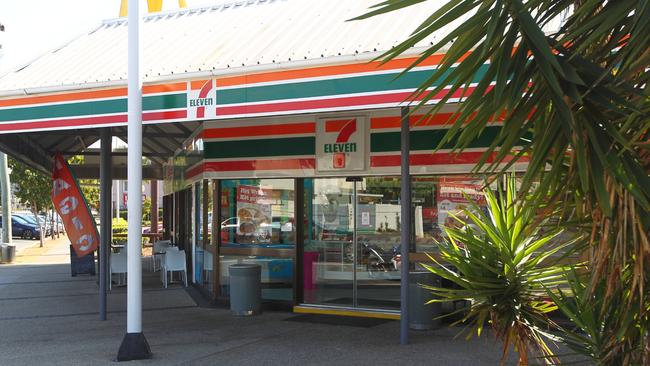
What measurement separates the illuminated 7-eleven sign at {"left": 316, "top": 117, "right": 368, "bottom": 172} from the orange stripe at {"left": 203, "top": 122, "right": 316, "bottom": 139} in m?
0.26

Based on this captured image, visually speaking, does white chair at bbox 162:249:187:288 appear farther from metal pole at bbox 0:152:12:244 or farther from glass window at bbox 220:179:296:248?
metal pole at bbox 0:152:12:244

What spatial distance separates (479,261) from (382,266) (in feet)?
23.1

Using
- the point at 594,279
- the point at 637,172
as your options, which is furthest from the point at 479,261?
the point at 637,172

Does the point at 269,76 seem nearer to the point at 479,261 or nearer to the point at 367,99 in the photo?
the point at 367,99

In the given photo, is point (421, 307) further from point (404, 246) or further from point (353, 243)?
point (353, 243)

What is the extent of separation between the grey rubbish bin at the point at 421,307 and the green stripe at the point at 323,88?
3.23m

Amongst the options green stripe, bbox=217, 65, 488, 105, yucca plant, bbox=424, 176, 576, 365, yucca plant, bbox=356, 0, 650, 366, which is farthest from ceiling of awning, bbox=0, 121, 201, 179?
yucca plant, bbox=356, 0, 650, 366

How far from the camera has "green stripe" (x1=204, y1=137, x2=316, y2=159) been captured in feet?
36.1

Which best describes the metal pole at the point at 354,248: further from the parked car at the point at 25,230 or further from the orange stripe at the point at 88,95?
the parked car at the point at 25,230

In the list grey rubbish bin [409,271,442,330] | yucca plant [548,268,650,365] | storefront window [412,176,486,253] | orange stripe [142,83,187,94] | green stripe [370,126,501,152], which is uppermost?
orange stripe [142,83,187,94]

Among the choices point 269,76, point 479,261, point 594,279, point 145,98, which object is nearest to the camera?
point 594,279

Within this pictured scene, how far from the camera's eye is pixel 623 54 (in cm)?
238

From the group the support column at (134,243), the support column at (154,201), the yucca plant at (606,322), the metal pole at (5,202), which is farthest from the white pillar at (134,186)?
the support column at (154,201)

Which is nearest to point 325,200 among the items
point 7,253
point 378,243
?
point 378,243
